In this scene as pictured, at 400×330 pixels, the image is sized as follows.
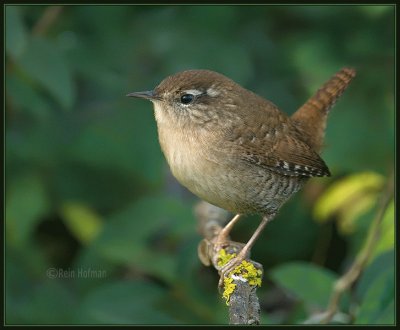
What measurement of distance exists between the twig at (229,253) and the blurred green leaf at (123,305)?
15.2 inches

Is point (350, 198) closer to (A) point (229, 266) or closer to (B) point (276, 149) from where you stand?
(B) point (276, 149)

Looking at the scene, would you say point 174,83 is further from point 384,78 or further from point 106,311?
point 384,78

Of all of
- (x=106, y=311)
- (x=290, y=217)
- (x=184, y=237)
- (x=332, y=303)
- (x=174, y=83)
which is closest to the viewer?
(x=332, y=303)

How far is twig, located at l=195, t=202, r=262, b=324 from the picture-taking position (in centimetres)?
299

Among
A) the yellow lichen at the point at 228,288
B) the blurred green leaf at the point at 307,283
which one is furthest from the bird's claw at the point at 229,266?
the blurred green leaf at the point at 307,283

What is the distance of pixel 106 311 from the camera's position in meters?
4.15

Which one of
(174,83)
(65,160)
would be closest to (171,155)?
(174,83)

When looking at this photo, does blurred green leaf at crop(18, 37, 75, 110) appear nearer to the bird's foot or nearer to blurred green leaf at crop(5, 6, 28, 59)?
blurred green leaf at crop(5, 6, 28, 59)

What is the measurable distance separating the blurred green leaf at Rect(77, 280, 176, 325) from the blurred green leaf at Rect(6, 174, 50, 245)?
0.68 m

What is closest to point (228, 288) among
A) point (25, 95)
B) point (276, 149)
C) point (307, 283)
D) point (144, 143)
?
point (307, 283)

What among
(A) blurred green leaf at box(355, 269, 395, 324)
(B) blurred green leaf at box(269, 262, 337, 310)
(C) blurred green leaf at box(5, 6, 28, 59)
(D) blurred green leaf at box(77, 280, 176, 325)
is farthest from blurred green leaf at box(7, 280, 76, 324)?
(A) blurred green leaf at box(355, 269, 395, 324)

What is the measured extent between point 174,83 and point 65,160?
1.30 metres

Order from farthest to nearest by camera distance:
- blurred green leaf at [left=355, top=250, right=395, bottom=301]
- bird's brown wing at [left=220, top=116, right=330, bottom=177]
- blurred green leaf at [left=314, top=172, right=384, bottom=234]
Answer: blurred green leaf at [left=314, top=172, right=384, bottom=234]
bird's brown wing at [left=220, top=116, right=330, bottom=177]
blurred green leaf at [left=355, top=250, right=395, bottom=301]

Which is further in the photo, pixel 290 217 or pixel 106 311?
pixel 290 217
